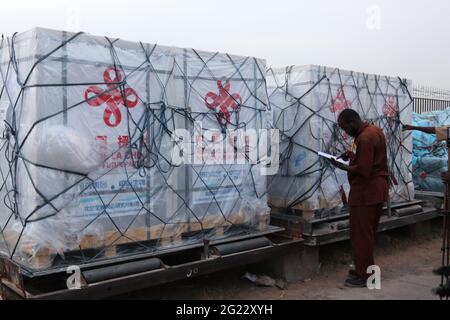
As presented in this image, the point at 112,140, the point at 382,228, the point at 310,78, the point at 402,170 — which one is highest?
the point at 310,78

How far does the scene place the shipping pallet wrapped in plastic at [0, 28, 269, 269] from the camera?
3861 millimetres

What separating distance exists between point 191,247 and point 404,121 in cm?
408

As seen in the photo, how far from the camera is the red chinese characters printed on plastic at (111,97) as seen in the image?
412 centimetres

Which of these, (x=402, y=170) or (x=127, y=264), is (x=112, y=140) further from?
(x=402, y=170)

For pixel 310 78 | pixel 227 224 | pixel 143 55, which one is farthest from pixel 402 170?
pixel 143 55

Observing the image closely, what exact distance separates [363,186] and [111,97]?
9.26 feet

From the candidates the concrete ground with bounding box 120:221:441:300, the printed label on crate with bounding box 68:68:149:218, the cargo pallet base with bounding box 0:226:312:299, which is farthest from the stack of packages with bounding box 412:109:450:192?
the printed label on crate with bounding box 68:68:149:218

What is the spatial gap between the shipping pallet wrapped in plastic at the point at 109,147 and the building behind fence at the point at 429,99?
1032 centimetres

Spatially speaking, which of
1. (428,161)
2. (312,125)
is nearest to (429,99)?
(428,161)

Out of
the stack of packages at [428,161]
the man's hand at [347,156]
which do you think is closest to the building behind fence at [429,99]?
the stack of packages at [428,161]

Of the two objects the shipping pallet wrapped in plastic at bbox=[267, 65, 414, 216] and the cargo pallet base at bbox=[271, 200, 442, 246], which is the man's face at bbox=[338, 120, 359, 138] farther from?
the cargo pallet base at bbox=[271, 200, 442, 246]

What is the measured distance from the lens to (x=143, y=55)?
175 inches

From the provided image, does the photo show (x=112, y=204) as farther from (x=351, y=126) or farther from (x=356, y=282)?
(x=356, y=282)
